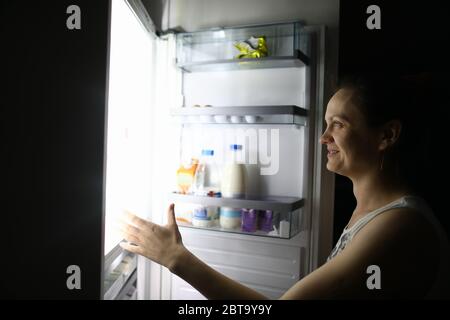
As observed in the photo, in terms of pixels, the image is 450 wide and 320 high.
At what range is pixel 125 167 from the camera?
40.4 inches

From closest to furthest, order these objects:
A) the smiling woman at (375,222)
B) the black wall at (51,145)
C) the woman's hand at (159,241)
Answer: the black wall at (51,145) → the smiling woman at (375,222) → the woman's hand at (159,241)

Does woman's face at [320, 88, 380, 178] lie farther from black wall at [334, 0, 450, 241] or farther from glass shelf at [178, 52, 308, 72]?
glass shelf at [178, 52, 308, 72]

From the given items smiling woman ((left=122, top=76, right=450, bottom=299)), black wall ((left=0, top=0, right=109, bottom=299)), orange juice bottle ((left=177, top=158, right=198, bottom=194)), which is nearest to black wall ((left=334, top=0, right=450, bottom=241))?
smiling woman ((left=122, top=76, right=450, bottom=299))

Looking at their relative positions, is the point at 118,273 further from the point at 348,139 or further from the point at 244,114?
the point at 348,139

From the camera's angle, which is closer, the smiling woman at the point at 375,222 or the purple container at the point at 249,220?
the smiling woman at the point at 375,222

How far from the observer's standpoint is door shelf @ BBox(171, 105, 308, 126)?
82cm

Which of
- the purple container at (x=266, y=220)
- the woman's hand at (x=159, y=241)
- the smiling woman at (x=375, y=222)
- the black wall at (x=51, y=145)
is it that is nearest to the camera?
the black wall at (x=51, y=145)

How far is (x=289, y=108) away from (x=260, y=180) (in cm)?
22

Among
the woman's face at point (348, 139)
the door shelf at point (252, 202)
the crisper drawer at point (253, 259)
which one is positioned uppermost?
the woman's face at point (348, 139)

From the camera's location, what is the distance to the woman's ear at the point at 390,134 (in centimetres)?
72

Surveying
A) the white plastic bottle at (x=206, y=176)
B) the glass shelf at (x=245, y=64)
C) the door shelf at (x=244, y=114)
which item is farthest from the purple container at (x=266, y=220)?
the glass shelf at (x=245, y=64)

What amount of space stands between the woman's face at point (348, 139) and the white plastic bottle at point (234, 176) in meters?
0.23

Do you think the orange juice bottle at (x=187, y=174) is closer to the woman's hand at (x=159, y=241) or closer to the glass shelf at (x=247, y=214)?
the glass shelf at (x=247, y=214)

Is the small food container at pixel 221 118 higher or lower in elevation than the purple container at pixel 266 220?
higher
